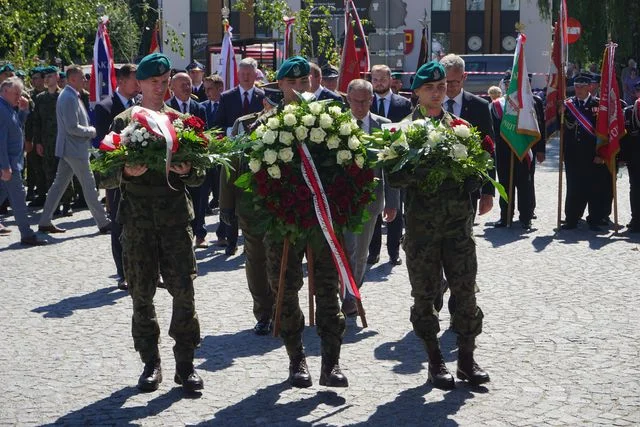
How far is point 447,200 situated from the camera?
7184 millimetres

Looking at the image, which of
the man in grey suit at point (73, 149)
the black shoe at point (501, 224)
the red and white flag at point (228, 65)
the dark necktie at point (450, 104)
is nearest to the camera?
the dark necktie at point (450, 104)

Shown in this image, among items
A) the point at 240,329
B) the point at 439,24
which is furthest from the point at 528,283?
the point at 439,24

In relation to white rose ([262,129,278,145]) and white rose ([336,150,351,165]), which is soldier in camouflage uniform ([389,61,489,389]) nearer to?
white rose ([336,150,351,165])

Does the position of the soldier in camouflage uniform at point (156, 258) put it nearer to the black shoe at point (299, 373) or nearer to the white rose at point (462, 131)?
the black shoe at point (299, 373)

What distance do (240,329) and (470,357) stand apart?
249cm

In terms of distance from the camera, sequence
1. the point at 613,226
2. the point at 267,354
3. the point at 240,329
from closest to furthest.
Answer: the point at 267,354 → the point at 240,329 → the point at 613,226

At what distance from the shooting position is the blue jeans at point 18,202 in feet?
45.4

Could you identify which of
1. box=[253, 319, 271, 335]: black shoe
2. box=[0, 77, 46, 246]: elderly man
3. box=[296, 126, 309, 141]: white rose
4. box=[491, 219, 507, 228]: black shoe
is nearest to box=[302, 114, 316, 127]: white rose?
box=[296, 126, 309, 141]: white rose

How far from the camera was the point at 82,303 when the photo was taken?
1023cm

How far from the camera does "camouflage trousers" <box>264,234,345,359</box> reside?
720 cm

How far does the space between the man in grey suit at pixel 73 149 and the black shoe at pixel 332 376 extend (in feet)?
25.7

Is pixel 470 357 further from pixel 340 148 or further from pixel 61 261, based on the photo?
pixel 61 261

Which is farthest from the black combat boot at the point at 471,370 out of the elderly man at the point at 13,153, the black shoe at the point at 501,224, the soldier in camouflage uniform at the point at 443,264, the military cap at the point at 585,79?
the military cap at the point at 585,79

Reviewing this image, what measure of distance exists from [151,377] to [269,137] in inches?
70.5
